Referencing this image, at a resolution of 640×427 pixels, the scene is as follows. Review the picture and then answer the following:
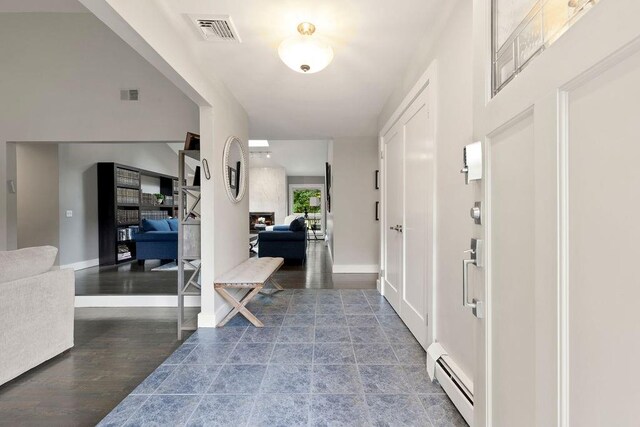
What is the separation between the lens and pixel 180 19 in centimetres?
181

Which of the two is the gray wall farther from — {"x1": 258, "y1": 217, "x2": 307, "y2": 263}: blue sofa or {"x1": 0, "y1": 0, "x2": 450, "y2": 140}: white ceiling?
{"x1": 258, "y1": 217, "x2": 307, "y2": 263}: blue sofa

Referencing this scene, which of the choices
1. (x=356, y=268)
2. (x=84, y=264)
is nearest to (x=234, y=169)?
(x=356, y=268)

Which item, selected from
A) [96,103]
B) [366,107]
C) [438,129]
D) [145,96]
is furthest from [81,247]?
[438,129]

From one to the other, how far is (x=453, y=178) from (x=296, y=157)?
758 cm

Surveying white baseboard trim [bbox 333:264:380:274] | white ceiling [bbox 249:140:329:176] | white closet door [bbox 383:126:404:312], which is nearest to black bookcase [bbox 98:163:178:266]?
white ceiling [bbox 249:140:329:176]

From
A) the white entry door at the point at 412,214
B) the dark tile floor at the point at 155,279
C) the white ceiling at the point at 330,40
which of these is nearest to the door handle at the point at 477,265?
the white entry door at the point at 412,214

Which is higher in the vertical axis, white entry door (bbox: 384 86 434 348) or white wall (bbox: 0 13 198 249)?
white wall (bbox: 0 13 198 249)

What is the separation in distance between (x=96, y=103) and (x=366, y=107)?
309 centimetres

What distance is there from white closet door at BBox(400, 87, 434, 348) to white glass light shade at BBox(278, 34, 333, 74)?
2.55 ft

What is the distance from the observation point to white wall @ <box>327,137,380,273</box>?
186 inches

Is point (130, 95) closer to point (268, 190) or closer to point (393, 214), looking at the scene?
point (393, 214)

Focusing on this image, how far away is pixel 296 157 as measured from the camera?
891cm

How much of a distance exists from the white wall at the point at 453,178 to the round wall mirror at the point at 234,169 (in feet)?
6.40

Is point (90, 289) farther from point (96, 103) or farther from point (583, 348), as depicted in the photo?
point (583, 348)
